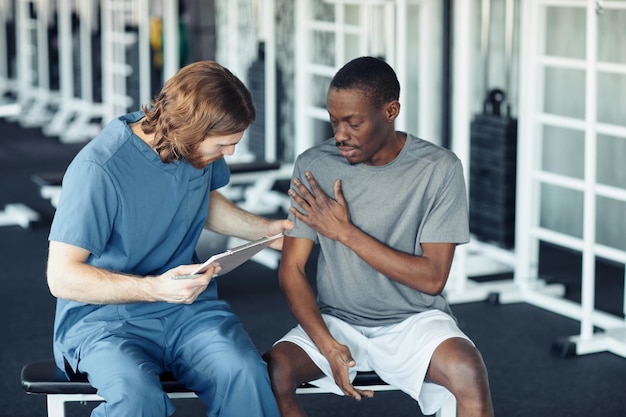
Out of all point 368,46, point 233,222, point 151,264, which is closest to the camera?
point 151,264

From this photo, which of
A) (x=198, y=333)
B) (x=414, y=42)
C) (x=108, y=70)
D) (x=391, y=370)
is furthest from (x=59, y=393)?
(x=108, y=70)

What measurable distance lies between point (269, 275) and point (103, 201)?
8.56 ft

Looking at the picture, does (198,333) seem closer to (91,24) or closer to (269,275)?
(269,275)

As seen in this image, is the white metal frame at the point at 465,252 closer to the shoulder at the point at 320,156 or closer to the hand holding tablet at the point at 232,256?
the shoulder at the point at 320,156

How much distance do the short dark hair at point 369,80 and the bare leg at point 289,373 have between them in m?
0.59

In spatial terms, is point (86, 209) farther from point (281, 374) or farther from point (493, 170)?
point (493, 170)

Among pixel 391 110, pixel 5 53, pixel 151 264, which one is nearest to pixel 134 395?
pixel 151 264

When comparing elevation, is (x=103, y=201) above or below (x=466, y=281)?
above

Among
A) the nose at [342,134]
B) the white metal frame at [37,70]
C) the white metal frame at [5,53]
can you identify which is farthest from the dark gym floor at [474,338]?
the white metal frame at [5,53]

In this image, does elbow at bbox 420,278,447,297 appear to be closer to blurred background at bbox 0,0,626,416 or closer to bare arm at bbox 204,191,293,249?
bare arm at bbox 204,191,293,249

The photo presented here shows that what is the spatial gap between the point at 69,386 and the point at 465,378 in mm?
833

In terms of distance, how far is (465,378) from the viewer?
2.17 meters

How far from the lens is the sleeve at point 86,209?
2135mm

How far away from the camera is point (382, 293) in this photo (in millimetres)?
2420
